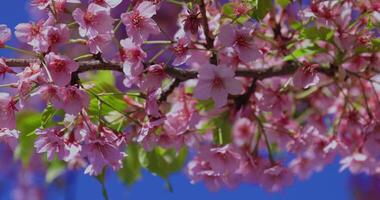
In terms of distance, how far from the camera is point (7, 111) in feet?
4.11

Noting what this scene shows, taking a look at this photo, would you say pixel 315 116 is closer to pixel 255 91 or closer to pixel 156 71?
pixel 255 91

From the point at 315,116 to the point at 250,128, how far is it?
0.23 metres

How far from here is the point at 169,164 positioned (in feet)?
6.07

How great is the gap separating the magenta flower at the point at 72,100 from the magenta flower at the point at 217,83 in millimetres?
219

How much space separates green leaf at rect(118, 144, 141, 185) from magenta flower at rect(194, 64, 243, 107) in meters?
0.60

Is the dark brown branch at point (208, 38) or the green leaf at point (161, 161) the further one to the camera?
the green leaf at point (161, 161)

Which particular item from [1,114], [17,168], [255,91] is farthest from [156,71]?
[17,168]

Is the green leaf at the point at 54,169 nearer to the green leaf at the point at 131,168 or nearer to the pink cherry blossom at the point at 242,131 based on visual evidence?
the green leaf at the point at 131,168

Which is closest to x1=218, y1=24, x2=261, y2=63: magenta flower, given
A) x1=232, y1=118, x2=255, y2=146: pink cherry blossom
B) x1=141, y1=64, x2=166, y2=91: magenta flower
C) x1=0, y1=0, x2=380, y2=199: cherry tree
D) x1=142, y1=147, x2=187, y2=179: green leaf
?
x1=0, y1=0, x2=380, y2=199: cherry tree

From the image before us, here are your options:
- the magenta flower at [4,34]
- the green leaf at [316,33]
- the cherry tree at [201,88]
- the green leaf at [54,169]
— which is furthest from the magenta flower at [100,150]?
the green leaf at [54,169]

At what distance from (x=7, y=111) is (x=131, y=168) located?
0.72 meters

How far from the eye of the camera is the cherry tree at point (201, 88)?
4.09 feet

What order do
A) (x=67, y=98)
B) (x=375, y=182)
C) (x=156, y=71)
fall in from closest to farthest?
(x=67, y=98) → (x=156, y=71) → (x=375, y=182)

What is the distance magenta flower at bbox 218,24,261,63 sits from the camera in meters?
1.29
